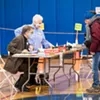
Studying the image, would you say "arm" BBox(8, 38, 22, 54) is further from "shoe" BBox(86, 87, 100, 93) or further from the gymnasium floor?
"shoe" BBox(86, 87, 100, 93)

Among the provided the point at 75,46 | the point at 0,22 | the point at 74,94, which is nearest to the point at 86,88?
the point at 74,94

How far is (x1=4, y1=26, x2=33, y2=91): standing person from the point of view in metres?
6.79

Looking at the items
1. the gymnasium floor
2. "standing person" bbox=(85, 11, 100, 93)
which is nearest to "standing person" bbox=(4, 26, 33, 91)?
the gymnasium floor

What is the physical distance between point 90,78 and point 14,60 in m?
2.62

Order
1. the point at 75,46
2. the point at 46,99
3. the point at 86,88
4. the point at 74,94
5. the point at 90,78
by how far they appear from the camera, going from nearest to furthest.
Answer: the point at 46,99
the point at 74,94
the point at 86,88
the point at 75,46
the point at 90,78

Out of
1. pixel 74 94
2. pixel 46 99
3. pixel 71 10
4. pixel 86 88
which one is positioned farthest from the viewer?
pixel 71 10

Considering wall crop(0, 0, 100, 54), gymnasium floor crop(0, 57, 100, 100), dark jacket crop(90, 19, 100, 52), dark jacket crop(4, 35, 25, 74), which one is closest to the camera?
gymnasium floor crop(0, 57, 100, 100)

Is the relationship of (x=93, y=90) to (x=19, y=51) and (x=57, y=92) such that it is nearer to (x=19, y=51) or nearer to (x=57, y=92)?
(x=57, y=92)

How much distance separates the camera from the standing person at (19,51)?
679 centimetres

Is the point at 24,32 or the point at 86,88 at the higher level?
the point at 24,32

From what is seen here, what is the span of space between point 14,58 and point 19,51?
0.16 m

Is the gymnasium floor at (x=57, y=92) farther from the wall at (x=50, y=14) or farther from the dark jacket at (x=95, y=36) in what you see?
the wall at (x=50, y=14)

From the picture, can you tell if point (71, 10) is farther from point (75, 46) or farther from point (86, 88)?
point (86, 88)

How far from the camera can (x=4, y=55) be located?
13.7 meters
